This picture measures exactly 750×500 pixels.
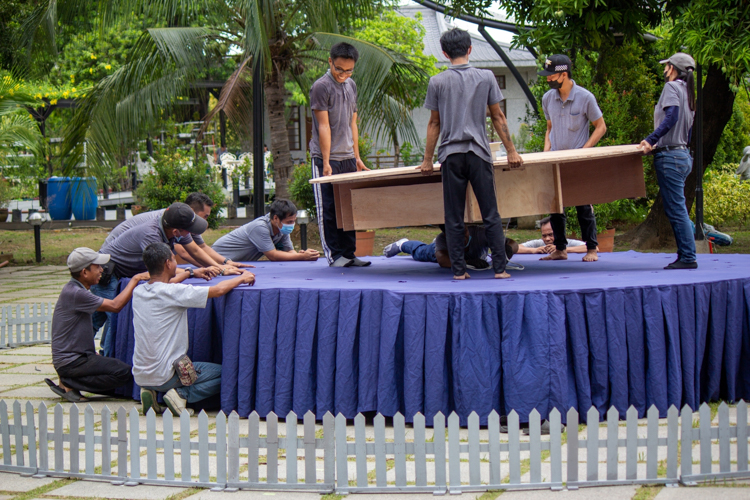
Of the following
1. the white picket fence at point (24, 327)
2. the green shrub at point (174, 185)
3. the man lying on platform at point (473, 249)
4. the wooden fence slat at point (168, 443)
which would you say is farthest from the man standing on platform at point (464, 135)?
the green shrub at point (174, 185)

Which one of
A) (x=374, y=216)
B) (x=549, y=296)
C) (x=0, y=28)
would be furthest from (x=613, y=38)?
(x=0, y=28)

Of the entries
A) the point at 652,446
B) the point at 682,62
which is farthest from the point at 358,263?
the point at 652,446

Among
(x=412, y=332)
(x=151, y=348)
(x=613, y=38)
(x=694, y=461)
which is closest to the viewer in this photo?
→ (x=694, y=461)

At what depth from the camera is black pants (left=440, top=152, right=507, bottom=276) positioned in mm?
5027

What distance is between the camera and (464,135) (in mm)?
4969

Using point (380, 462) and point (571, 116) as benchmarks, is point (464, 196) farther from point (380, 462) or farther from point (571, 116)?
point (380, 462)

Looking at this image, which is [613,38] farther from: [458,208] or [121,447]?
[121,447]

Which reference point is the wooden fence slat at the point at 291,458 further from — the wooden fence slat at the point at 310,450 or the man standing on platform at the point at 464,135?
the man standing on platform at the point at 464,135

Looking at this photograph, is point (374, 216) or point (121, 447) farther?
point (374, 216)

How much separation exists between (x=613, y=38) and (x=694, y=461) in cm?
736

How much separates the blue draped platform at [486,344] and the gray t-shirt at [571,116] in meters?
1.53

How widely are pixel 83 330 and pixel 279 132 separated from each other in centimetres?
865

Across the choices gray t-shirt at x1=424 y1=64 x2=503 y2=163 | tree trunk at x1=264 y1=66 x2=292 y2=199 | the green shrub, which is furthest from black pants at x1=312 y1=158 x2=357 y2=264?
the green shrub

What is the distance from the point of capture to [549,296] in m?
4.44
